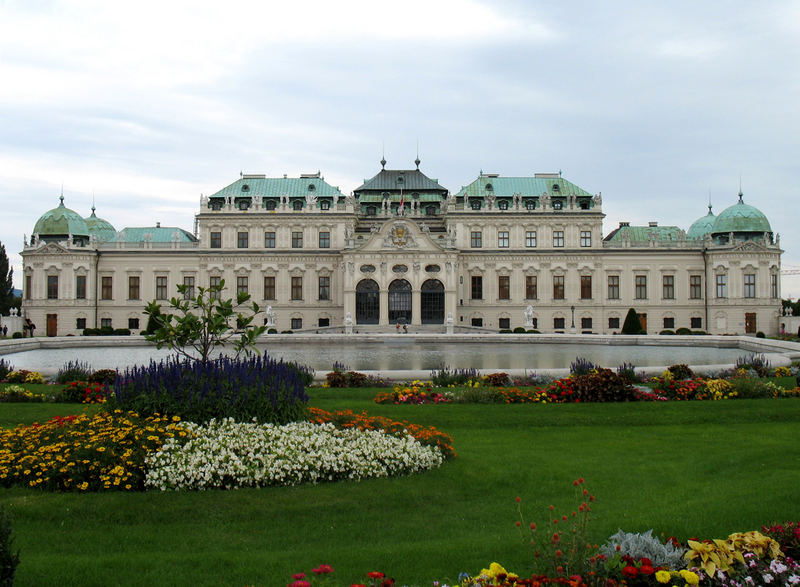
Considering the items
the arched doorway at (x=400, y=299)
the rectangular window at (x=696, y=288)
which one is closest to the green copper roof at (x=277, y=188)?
the arched doorway at (x=400, y=299)

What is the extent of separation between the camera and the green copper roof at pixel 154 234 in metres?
71.6

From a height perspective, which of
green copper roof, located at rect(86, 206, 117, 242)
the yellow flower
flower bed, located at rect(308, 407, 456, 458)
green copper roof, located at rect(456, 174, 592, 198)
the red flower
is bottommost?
the yellow flower

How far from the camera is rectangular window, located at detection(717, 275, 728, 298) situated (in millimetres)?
67625

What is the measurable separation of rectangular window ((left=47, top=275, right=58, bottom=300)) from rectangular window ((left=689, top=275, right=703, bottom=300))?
59.2 m

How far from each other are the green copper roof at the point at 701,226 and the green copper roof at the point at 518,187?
14147 millimetres

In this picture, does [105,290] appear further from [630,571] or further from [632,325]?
[630,571]

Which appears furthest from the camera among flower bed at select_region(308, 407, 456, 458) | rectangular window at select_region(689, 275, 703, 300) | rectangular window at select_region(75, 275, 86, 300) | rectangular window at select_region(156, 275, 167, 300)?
rectangular window at select_region(156, 275, 167, 300)

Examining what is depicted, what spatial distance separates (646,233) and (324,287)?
32.7 m

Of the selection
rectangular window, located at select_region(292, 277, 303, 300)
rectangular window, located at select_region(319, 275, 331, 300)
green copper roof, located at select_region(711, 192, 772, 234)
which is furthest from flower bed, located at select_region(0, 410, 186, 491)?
green copper roof, located at select_region(711, 192, 772, 234)

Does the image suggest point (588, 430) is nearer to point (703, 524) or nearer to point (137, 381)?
point (703, 524)

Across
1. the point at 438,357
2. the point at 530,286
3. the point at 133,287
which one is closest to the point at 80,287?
the point at 133,287

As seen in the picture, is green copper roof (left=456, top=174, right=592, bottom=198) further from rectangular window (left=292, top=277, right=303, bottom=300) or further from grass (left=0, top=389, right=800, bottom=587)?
grass (left=0, top=389, right=800, bottom=587)

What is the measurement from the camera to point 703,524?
8.18m

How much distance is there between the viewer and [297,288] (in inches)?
2726
